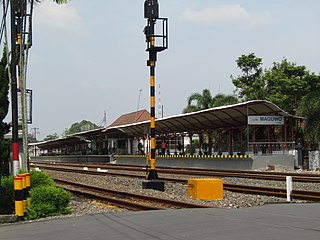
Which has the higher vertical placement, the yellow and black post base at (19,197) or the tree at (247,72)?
the tree at (247,72)

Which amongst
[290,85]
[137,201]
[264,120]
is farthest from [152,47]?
[290,85]

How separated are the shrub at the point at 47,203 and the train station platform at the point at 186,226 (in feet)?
2.49

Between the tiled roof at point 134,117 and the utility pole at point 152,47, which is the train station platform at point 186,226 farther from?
the tiled roof at point 134,117

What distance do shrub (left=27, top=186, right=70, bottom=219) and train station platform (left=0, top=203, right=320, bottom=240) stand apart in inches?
29.8

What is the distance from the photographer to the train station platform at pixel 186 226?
8.45 m

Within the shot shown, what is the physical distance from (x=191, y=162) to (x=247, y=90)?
13231mm

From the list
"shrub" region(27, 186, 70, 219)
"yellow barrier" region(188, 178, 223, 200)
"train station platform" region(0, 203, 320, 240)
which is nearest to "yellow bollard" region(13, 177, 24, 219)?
"shrub" region(27, 186, 70, 219)

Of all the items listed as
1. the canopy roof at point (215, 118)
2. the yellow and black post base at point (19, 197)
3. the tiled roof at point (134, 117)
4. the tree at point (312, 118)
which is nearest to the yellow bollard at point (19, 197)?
the yellow and black post base at point (19, 197)

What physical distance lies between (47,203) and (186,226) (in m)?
4.57

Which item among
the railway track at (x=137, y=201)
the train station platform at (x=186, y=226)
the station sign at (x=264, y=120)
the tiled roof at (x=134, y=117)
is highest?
the tiled roof at (x=134, y=117)

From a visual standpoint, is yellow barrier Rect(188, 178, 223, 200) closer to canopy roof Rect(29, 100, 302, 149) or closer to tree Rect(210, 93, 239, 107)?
canopy roof Rect(29, 100, 302, 149)

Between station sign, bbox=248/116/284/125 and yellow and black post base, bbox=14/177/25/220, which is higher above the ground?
station sign, bbox=248/116/284/125

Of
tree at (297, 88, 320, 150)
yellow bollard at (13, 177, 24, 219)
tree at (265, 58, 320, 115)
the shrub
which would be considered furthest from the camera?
tree at (265, 58, 320, 115)

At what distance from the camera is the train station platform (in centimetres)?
845
